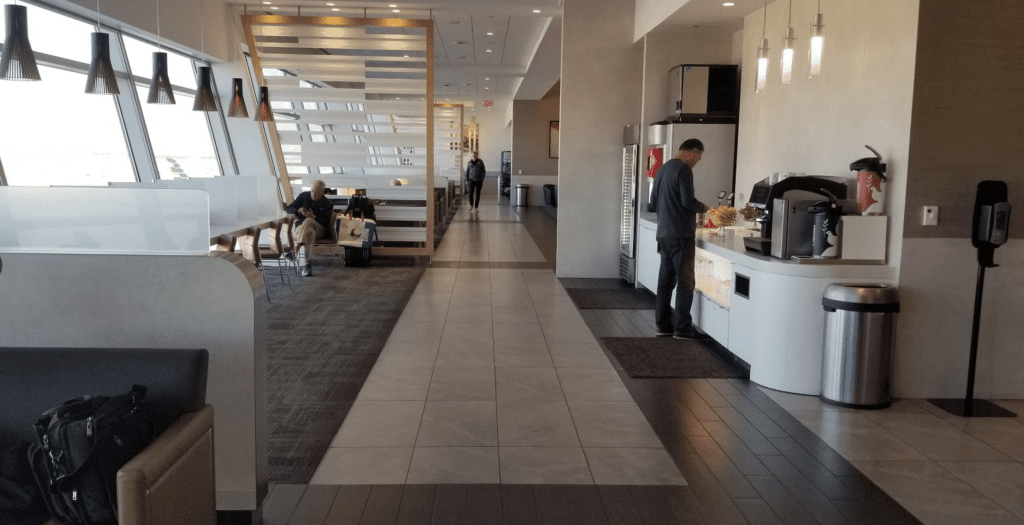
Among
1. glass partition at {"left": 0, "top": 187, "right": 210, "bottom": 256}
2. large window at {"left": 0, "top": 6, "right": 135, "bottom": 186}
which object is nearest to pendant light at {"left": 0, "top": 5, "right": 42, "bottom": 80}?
glass partition at {"left": 0, "top": 187, "right": 210, "bottom": 256}

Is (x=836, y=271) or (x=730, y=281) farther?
(x=730, y=281)

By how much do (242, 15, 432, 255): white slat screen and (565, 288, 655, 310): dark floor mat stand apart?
10.7 feet

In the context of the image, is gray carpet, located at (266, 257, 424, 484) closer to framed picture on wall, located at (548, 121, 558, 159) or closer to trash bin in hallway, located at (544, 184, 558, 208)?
trash bin in hallway, located at (544, 184, 558, 208)

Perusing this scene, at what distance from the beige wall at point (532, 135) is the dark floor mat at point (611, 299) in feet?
50.6

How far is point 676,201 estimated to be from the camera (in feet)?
20.4

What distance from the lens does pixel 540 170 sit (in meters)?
24.1

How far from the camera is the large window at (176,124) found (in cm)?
898

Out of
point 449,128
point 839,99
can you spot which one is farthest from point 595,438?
point 449,128

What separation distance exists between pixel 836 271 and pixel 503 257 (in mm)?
7118

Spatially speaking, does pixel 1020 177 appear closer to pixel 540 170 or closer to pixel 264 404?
pixel 264 404

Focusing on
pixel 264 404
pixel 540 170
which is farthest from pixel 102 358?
pixel 540 170

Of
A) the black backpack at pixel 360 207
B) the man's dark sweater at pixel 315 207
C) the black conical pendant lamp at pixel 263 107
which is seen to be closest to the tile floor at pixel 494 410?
the man's dark sweater at pixel 315 207

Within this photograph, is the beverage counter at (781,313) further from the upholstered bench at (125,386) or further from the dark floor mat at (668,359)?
the upholstered bench at (125,386)

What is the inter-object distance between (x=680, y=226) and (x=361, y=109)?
21.3 ft
